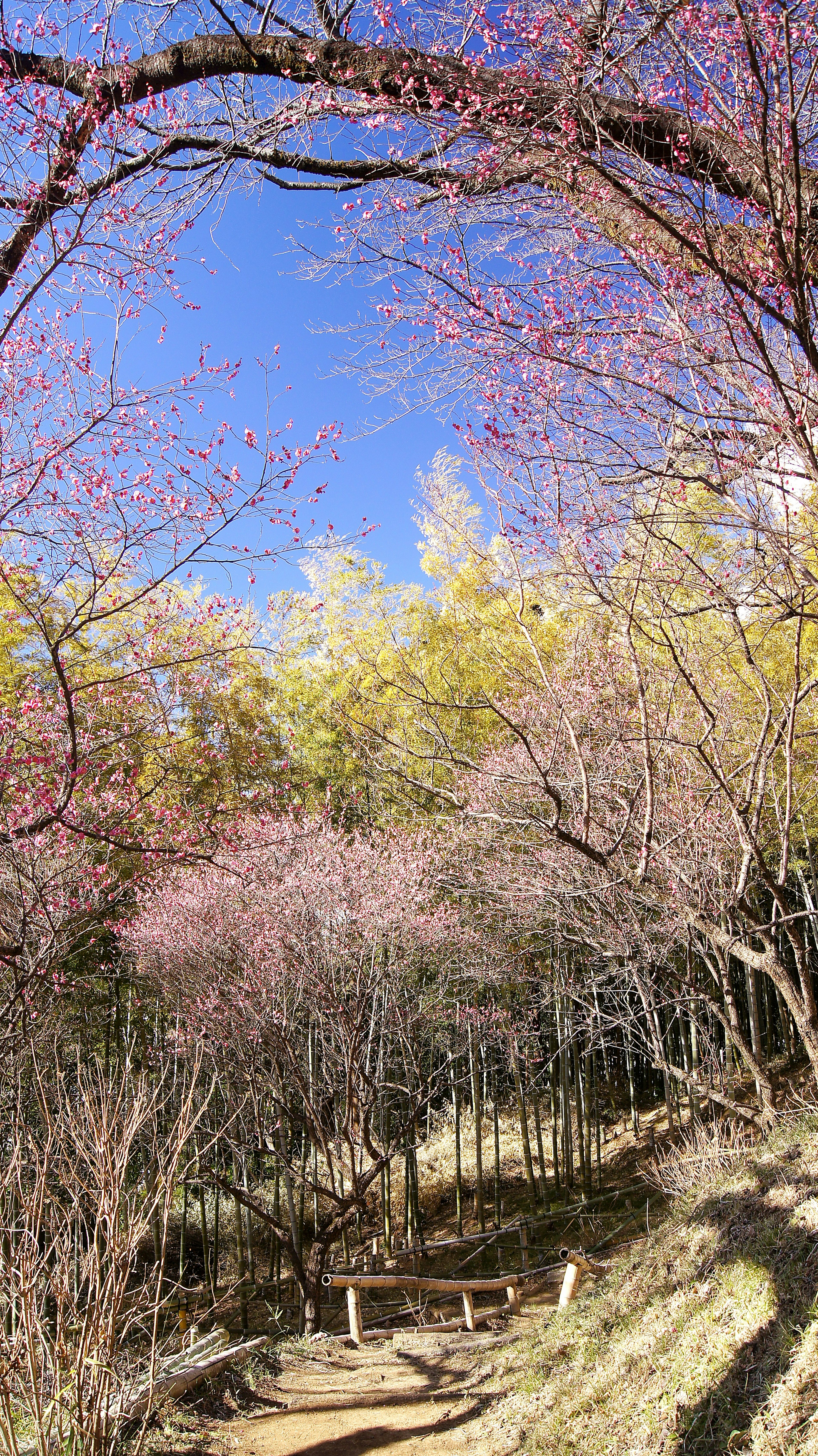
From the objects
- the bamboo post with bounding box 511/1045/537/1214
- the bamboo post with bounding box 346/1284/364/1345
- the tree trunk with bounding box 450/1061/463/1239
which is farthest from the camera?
the bamboo post with bounding box 511/1045/537/1214

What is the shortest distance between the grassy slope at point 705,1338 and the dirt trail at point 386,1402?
25 cm

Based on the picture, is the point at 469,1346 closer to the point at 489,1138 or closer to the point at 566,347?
the point at 566,347

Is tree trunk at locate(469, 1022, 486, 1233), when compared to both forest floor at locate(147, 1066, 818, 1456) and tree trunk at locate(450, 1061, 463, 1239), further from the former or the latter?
forest floor at locate(147, 1066, 818, 1456)

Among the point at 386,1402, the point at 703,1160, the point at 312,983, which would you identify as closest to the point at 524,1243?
the point at 312,983

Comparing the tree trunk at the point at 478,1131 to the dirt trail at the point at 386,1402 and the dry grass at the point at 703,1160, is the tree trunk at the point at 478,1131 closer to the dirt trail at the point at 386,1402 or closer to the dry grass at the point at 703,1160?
the dry grass at the point at 703,1160

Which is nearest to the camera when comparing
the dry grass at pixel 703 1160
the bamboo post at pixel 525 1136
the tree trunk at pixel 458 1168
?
the dry grass at pixel 703 1160

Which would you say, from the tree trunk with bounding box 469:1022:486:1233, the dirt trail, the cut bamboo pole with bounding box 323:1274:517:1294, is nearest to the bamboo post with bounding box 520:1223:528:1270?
the tree trunk with bounding box 469:1022:486:1233

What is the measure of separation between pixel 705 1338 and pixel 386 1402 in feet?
9.23

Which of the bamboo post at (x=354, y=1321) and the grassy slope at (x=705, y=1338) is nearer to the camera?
the grassy slope at (x=705, y=1338)

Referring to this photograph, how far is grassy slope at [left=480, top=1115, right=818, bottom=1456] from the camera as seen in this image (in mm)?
3502

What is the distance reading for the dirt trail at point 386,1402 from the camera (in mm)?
5031

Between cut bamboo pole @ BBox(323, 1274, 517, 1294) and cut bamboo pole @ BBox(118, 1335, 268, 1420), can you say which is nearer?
cut bamboo pole @ BBox(118, 1335, 268, 1420)

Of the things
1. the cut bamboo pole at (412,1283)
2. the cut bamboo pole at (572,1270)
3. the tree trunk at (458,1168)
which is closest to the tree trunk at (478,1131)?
the tree trunk at (458,1168)

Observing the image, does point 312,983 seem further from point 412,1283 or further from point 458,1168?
point 458,1168
